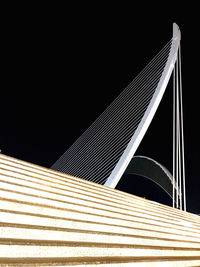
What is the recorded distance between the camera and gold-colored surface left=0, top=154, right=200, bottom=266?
4.81 ft

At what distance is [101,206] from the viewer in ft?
8.46

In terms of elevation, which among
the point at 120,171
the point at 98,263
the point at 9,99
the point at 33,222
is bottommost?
the point at 98,263

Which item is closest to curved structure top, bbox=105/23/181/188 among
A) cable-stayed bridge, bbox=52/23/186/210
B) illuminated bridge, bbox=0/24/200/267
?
cable-stayed bridge, bbox=52/23/186/210

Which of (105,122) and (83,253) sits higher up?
(105,122)

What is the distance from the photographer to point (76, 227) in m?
1.87

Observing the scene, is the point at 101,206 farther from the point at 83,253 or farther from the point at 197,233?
the point at 197,233

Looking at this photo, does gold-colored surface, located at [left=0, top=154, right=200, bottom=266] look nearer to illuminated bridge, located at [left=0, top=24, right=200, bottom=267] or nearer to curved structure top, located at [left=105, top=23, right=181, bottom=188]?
illuminated bridge, located at [left=0, top=24, right=200, bottom=267]

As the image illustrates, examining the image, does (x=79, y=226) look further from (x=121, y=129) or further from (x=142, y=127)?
(x=121, y=129)

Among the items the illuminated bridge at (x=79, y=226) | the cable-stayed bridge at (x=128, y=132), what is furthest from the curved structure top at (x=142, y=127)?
the illuminated bridge at (x=79, y=226)

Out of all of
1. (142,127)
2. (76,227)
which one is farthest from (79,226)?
(142,127)

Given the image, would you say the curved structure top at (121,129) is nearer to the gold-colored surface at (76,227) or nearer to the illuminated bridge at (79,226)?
the illuminated bridge at (79,226)

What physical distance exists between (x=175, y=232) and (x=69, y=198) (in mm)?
1307

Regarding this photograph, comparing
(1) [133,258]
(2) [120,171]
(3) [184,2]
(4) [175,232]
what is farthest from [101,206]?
(3) [184,2]

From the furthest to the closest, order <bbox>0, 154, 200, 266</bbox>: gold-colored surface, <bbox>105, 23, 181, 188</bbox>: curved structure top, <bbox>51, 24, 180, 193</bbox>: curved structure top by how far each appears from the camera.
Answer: <bbox>51, 24, 180, 193</bbox>: curved structure top → <bbox>105, 23, 181, 188</bbox>: curved structure top → <bbox>0, 154, 200, 266</bbox>: gold-colored surface
